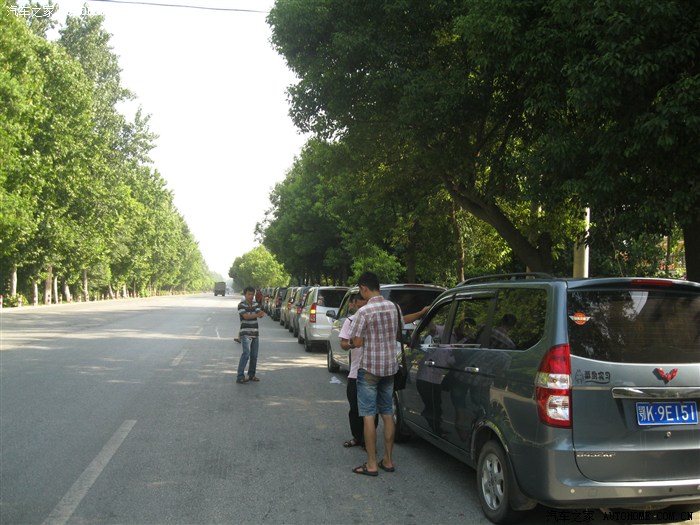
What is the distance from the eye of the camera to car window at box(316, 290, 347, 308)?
55.8 ft

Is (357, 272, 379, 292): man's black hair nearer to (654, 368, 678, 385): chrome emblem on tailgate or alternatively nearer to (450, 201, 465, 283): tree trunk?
(654, 368, 678, 385): chrome emblem on tailgate

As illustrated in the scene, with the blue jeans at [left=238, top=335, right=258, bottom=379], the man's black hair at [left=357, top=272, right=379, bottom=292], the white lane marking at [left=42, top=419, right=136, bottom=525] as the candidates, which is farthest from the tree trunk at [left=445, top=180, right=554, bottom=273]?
the white lane marking at [left=42, top=419, right=136, bottom=525]

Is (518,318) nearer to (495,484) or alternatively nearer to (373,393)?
(495,484)

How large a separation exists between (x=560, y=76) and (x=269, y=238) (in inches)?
1962

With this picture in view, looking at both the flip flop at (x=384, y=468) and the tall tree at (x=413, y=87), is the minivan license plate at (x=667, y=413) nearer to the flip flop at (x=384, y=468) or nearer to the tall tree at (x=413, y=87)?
the flip flop at (x=384, y=468)

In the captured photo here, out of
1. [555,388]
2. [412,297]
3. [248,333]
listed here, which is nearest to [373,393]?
[555,388]

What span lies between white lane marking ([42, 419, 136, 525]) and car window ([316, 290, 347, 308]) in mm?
9993

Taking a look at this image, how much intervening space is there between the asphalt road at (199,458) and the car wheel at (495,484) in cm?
15

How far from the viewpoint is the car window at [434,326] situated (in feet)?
19.8

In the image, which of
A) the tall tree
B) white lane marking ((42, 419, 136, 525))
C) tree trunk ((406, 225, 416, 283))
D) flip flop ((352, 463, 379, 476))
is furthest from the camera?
tree trunk ((406, 225, 416, 283))

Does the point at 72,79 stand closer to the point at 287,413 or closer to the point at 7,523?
the point at 287,413

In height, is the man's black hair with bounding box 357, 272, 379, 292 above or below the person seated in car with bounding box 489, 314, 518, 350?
above

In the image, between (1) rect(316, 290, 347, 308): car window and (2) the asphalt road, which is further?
(1) rect(316, 290, 347, 308): car window

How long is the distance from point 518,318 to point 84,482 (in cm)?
375
